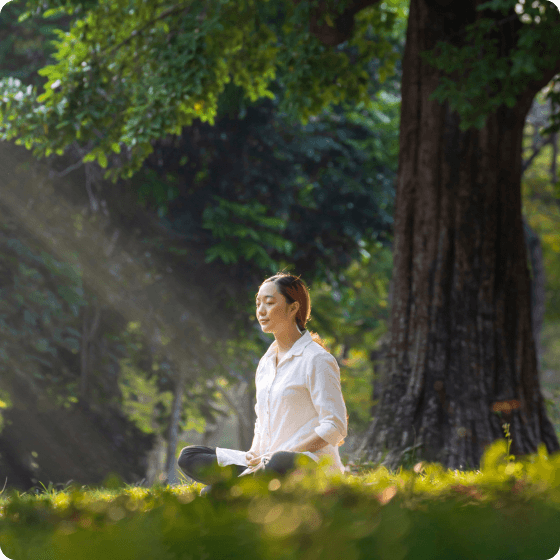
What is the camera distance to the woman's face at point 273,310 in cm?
349

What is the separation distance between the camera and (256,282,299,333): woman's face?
3.49 metres

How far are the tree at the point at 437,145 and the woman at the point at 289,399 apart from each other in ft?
7.95

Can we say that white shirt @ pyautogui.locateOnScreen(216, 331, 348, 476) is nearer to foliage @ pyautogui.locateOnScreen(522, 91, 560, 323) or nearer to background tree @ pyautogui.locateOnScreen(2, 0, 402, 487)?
background tree @ pyautogui.locateOnScreen(2, 0, 402, 487)

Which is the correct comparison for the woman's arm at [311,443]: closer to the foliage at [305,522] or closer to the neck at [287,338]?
the neck at [287,338]

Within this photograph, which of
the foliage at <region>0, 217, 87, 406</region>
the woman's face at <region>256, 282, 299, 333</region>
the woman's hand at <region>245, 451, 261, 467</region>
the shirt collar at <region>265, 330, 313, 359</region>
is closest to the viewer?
the woman's hand at <region>245, 451, 261, 467</region>

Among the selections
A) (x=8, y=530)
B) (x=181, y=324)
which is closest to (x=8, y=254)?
(x=181, y=324)

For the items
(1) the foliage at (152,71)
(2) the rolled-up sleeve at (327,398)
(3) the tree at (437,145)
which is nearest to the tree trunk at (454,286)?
(3) the tree at (437,145)

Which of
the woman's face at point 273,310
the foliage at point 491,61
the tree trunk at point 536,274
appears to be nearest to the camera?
the woman's face at point 273,310

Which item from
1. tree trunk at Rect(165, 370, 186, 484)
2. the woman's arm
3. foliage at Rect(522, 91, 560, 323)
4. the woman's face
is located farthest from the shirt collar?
foliage at Rect(522, 91, 560, 323)

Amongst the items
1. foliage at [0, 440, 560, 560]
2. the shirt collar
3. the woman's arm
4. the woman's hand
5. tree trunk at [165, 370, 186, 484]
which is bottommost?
tree trunk at [165, 370, 186, 484]

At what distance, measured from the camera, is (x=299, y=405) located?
319cm

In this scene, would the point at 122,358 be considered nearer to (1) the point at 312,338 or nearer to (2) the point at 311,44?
(2) the point at 311,44

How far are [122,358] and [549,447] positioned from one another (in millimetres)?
10825

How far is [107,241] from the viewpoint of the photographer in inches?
496
